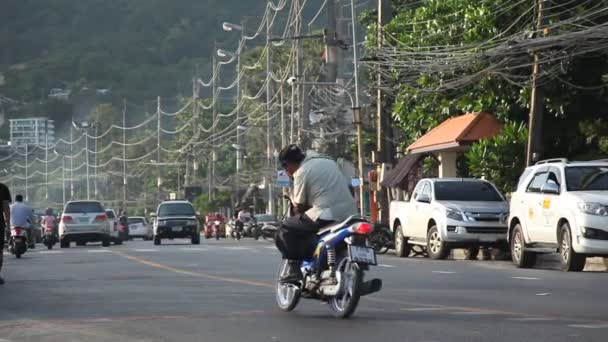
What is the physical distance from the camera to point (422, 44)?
47281mm

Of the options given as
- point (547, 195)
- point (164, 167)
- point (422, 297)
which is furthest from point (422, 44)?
point (164, 167)

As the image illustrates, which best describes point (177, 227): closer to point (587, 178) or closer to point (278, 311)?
point (587, 178)

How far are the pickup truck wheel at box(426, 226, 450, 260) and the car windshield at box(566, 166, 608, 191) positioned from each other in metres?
6.14

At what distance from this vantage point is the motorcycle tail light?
15.6 m

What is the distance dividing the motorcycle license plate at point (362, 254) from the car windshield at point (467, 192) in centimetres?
1841

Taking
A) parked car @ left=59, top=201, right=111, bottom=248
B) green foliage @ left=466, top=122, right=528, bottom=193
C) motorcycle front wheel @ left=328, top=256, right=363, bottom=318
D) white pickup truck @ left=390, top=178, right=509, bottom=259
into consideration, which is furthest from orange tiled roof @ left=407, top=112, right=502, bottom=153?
motorcycle front wheel @ left=328, top=256, right=363, bottom=318

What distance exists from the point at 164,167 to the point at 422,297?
139 meters

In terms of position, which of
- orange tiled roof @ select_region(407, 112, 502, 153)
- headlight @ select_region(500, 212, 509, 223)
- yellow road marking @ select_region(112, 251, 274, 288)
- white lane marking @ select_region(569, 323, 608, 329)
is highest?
orange tiled roof @ select_region(407, 112, 502, 153)

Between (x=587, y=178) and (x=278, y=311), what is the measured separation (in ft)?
38.1

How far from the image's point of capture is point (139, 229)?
92.6 metres

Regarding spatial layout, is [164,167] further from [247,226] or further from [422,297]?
[422,297]

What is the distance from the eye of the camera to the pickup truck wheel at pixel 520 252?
28.8 metres

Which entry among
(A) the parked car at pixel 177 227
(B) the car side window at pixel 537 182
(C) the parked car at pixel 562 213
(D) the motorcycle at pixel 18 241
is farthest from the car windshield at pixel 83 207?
(B) the car side window at pixel 537 182

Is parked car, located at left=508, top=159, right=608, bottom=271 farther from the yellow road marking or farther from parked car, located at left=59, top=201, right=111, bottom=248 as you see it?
parked car, located at left=59, top=201, right=111, bottom=248
